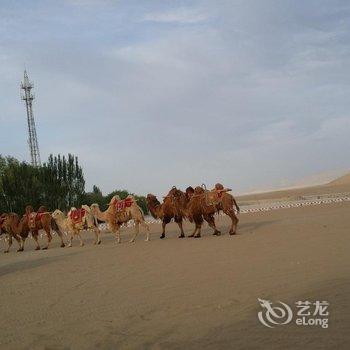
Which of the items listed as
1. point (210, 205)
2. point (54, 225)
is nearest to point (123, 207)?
point (210, 205)

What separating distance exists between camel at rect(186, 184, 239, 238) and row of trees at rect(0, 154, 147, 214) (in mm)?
28154

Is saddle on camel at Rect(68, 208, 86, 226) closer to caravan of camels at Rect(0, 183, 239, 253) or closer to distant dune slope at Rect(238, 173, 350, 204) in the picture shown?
caravan of camels at Rect(0, 183, 239, 253)

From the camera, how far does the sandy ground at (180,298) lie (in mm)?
5723

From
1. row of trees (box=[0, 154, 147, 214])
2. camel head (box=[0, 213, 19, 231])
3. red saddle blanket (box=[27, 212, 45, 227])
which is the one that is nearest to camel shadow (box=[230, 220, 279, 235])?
red saddle blanket (box=[27, 212, 45, 227])

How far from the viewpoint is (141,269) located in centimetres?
1108

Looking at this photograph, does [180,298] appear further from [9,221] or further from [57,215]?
[9,221]

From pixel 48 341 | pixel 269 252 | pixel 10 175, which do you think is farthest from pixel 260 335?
pixel 10 175

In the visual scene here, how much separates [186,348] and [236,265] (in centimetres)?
491

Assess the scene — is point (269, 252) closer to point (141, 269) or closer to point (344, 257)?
point (344, 257)

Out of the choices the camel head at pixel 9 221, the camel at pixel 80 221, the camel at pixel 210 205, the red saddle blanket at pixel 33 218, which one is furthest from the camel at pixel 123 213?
the camel head at pixel 9 221

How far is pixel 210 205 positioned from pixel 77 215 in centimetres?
571

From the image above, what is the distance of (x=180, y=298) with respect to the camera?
300 inches

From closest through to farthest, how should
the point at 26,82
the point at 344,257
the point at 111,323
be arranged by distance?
the point at 111,323 → the point at 344,257 → the point at 26,82

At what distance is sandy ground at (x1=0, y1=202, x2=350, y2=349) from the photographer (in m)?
5.72
